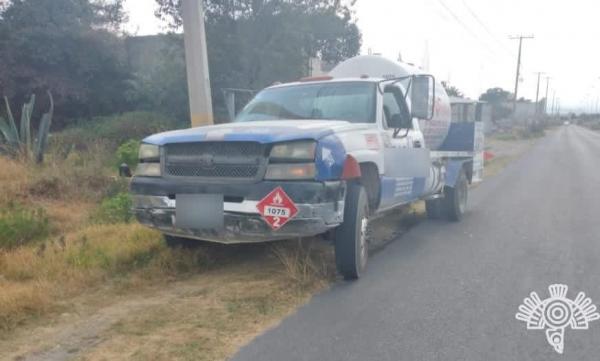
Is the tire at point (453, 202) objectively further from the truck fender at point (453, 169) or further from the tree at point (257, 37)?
the tree at point (257, 37)

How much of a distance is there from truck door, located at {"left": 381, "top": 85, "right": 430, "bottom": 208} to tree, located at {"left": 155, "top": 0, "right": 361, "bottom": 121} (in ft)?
40.9

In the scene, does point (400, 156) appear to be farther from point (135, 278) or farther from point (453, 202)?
point (135, 278)

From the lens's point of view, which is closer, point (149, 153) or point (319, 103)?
point (149, 153)

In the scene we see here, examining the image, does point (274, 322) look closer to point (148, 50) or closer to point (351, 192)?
point (351, 192)

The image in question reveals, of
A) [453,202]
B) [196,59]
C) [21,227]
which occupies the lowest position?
[453,202]

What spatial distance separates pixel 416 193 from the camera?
6469 millimetres

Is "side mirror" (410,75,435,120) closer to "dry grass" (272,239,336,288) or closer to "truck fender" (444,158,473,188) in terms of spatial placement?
"dry grass" (272,239,336,288)

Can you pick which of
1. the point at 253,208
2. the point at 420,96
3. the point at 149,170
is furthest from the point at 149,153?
the point at 420,96

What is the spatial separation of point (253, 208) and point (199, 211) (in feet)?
1.63

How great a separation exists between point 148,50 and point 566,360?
77.1 ft

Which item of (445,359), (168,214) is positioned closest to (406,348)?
(445,359)

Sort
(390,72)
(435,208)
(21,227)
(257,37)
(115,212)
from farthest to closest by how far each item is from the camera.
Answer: (257,37), (435,208), (390,72), (115,212), (21,227)

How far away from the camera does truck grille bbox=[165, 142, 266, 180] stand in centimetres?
432

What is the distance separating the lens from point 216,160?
4.41 m
